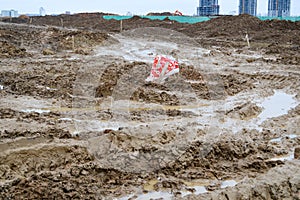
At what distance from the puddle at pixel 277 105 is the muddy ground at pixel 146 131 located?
2cm

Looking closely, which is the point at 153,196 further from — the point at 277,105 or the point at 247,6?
the point at 247,6

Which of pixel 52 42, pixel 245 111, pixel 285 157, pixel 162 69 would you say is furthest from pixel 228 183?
pixel 52 42

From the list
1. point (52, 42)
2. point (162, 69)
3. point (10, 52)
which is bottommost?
point (162, 69)

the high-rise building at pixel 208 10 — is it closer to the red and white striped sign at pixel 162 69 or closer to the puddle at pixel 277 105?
the red and white striped sign at pixel 162 69

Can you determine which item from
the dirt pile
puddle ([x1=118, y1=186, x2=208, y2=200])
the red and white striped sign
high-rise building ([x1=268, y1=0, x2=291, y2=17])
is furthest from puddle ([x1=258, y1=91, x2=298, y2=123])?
high-rise building ([x1=268, y1=0, x2=291, y2=17])

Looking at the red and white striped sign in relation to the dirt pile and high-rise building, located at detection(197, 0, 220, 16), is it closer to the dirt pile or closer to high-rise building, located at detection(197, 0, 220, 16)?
the dirt pile

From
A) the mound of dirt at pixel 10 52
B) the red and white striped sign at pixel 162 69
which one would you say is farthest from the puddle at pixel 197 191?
the mound of dirt at pixel 10 52

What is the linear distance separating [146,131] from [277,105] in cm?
427

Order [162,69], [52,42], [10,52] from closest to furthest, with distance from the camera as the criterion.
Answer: [162,69]
[10,52]
[52,42]

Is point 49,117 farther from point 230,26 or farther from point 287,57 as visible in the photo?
point 230,26

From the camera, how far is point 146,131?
21.0 ft

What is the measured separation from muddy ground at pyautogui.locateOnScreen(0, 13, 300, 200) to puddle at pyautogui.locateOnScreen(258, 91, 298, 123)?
1.0 inches

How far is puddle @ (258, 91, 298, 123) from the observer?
8.34 meters

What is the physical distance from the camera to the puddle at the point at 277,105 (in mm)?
8336
